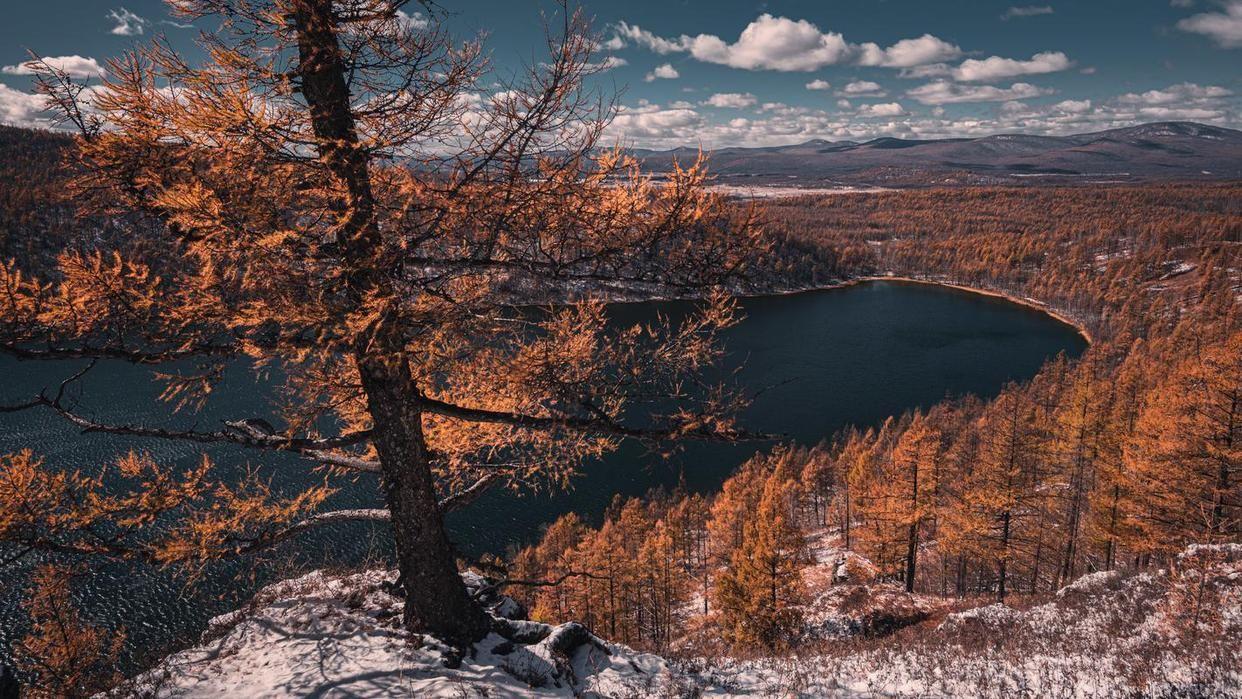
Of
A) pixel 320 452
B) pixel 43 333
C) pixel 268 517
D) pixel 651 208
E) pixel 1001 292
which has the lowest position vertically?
pixel 1001 292

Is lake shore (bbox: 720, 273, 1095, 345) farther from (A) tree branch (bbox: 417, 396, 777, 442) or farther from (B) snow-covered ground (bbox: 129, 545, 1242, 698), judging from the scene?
(A) tree branch (bbox: 417, 396, 777, 442)

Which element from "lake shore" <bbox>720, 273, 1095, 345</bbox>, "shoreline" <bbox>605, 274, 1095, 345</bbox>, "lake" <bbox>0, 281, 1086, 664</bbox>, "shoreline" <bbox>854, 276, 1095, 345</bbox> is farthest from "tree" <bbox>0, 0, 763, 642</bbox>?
"shoreline" <bbox>854, 276, 1095, 345</bbox>

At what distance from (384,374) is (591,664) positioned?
4.77 metres

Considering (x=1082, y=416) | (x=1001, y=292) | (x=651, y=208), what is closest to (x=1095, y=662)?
(x=651, y=208)

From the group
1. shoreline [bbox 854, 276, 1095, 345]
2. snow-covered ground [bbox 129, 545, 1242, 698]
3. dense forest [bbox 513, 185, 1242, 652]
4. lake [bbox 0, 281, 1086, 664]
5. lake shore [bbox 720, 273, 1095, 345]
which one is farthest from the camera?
lake shore [bbox 720, 273, 1095, 345]

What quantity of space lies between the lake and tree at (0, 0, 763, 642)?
1399 millimetres

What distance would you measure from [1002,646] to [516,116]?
12.2 m

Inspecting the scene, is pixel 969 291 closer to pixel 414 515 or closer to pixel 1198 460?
pixel 1198 460

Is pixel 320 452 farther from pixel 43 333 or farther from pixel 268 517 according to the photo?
pixel 43 333

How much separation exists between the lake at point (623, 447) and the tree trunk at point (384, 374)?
164 centimetres

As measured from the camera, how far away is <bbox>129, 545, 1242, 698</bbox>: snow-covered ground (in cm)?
618

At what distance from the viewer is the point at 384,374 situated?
5.40 metres

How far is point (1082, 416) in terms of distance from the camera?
116 feet

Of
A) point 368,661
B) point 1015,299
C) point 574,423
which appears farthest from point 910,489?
point 1015,299
